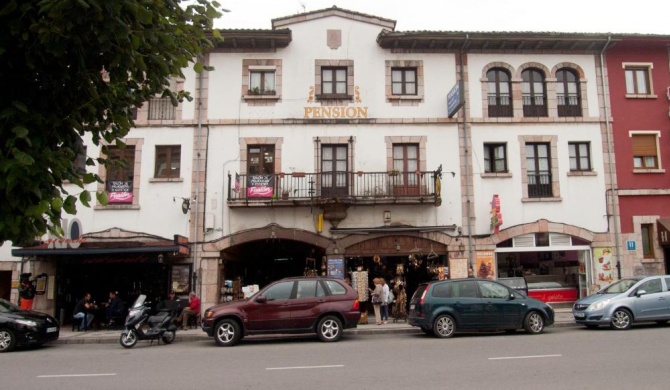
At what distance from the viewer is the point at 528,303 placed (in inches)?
537

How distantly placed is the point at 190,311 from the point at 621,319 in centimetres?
1241

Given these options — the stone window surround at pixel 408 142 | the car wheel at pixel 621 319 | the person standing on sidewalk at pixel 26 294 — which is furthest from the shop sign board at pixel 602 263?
the person standing on sidewalk at pixel 26 294

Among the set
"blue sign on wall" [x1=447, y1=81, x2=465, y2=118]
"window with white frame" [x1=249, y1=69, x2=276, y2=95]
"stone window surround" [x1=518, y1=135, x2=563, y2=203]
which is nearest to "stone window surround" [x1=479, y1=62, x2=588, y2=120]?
"stone window surround" [x1=518, y1=135, x2=563, y2=203]

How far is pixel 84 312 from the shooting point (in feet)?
56.2

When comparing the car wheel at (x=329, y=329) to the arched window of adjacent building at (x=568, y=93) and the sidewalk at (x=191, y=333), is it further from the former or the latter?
the arched window of adjacent building at (x=568, y=93)

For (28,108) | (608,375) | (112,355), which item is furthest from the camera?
(112,355)

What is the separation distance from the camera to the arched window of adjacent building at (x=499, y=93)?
1925 cm

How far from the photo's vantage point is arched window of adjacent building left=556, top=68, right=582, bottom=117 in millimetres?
19370

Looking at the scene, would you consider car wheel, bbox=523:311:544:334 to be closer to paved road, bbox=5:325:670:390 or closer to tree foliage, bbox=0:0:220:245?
paved road, bbox=5:325:670:390

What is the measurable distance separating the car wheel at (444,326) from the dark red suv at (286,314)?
2020 mm

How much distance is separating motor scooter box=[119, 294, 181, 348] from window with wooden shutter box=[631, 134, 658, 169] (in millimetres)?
16764

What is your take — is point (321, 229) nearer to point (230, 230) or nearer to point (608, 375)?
point (230, 230)

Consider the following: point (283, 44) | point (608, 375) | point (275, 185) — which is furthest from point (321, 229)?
point (608, 375)

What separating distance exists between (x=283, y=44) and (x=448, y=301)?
1092 cm
